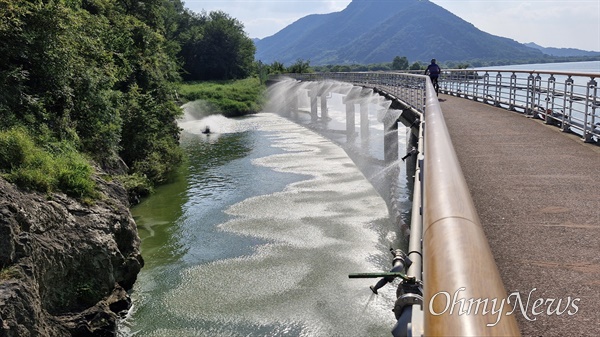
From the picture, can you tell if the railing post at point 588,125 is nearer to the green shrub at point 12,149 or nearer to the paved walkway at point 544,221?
the paved walkway at point 544,221

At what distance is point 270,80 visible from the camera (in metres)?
74.6

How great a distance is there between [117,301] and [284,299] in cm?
332

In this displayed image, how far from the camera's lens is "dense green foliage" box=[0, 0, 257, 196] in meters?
10.7

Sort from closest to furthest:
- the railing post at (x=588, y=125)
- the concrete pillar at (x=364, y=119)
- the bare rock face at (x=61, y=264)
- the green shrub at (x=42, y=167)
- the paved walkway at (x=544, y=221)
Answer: the paved walkway at (x=544, y=221)
the bare rock face at (x=61, y=264)
the green shrub at (x=42, y=167)
the railing post at (x=588, y=125)
the concrete pillar at (x=364, y=119)

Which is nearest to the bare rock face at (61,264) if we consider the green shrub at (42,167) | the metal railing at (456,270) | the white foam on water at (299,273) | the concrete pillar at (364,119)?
the green shrub at (42,167)

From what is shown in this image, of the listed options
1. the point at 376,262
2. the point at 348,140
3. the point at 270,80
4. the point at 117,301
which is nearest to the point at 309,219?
the point at 376,262

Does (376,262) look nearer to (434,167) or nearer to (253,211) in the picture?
(253,211)

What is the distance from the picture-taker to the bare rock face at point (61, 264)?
728 cm

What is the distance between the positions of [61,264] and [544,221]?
7.41 metres

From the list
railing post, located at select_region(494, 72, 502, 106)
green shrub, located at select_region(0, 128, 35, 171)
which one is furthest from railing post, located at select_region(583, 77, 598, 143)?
green shrub, located at select_region(0, 128, 35, 171)

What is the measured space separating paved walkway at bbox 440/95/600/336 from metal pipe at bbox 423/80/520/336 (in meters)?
1.44

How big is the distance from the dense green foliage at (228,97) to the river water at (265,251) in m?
31.5

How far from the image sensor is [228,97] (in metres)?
60.6

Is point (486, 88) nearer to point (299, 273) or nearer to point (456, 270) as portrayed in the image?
point (299, 273)
